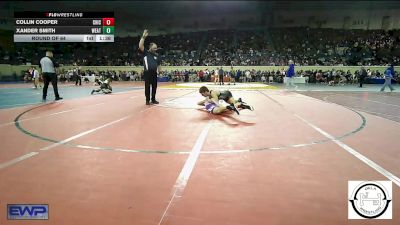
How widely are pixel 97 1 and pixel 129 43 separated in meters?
17.5

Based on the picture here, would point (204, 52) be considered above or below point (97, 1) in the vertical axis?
below

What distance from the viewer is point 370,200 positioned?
2330mm

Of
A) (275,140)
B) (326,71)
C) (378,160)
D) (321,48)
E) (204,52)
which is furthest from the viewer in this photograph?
(204,52)

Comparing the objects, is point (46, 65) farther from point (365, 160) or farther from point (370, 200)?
point (370, 200)

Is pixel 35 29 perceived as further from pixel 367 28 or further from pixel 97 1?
pixel 367 28

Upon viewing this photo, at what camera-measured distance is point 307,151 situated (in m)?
3.96

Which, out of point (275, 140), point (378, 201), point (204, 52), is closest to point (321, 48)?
point (204, 52)

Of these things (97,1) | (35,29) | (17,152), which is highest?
(97,1)

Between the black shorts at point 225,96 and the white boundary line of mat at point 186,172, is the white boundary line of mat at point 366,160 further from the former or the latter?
the black shorts at point 225,96
